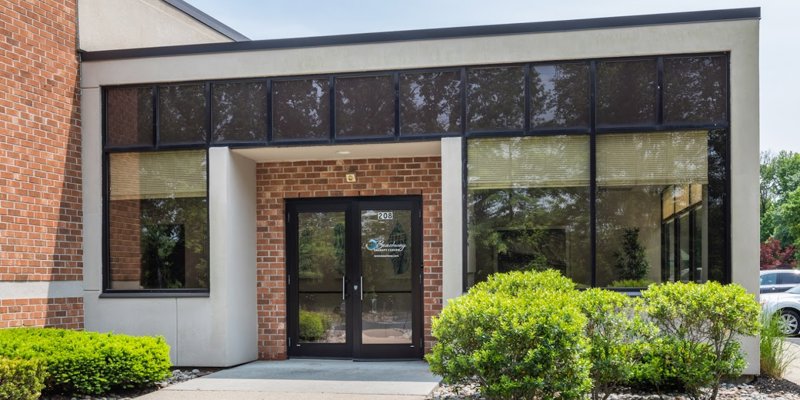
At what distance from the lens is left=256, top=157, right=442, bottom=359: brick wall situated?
1060 centimetres

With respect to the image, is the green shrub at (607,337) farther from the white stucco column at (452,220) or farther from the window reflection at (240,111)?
the window reflection at (240,111)

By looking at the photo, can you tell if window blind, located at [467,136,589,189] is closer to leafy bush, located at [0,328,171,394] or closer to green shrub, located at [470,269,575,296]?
green shrub, located at [470,269,575,296]

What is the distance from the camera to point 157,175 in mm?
10531

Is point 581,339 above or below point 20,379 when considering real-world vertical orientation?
above

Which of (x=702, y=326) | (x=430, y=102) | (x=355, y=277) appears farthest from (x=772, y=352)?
(x=355, y=277)

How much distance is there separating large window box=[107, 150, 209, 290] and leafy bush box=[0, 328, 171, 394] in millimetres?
1753

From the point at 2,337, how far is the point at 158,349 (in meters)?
1.59

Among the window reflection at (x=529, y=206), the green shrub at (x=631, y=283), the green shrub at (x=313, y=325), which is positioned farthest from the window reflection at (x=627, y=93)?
the green shrub at (x=313, y=325)

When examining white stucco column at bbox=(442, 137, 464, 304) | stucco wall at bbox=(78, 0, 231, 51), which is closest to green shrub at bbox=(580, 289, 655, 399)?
white stucco column at bbox=(442, 137, 464, 304)

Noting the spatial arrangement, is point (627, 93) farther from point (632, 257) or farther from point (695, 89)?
point (632, 257)

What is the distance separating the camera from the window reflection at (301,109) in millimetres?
10055

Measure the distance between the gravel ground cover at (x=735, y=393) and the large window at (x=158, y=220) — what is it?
3.98m

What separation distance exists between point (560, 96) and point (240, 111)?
13.7 ft

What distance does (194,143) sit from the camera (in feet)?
34.0
